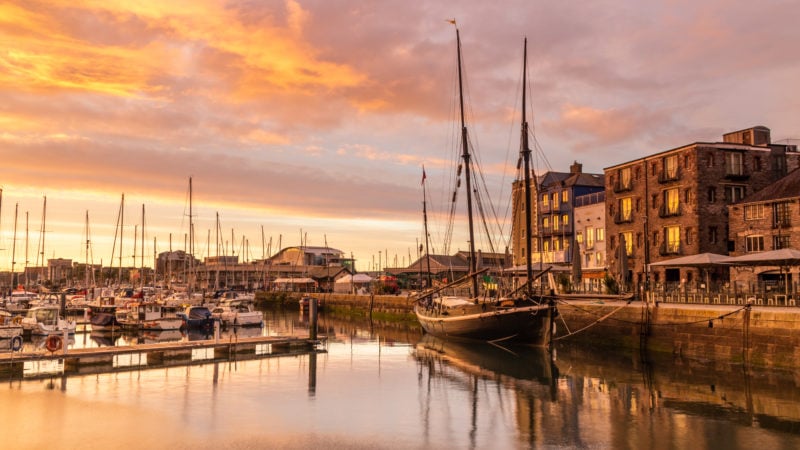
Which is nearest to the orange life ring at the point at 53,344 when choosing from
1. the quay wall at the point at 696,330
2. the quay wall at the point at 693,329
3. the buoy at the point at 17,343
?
the buoy at the point at 17,343

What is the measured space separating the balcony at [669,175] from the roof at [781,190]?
5.58 m

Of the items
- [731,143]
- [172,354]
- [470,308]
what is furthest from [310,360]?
[731,143]

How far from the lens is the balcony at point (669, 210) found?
5909 cm

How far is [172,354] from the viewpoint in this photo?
41.2m

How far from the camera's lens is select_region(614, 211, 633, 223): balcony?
214 ft

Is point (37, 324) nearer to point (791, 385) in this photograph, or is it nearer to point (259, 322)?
point (259, 322)

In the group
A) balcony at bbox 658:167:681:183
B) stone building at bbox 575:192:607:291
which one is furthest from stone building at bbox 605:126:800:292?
stone building at bbox 575:192:607:291

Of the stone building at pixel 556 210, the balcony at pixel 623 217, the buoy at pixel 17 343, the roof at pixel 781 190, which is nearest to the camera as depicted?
the buoy at pixel 17 343

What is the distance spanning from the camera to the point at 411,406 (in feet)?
93.2

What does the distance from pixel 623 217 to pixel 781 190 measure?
1563 cm

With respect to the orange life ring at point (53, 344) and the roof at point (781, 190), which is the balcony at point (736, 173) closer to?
the roof at point (781, 190)

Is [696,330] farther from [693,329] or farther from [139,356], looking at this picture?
[139,356]

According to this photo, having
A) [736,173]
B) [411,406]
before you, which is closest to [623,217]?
[736,173]

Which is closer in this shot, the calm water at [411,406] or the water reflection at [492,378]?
the calm water at [411,406]
